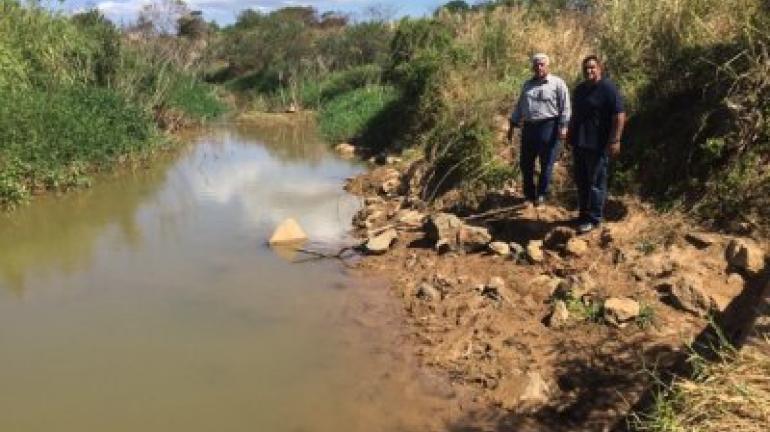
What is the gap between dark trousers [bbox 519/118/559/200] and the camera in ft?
25.7

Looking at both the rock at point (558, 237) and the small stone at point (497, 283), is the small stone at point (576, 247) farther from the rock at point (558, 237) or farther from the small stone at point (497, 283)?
the small stone at point (497, 283)

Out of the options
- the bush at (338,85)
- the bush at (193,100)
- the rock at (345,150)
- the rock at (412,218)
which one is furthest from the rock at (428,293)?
the bush at (338,85)

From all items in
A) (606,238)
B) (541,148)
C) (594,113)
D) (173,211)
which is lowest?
(173,211)

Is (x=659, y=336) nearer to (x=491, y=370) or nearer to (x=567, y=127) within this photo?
(x=491, y=370)

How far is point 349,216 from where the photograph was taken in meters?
11.1

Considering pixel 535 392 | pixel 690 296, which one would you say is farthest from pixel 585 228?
pixel 535 392

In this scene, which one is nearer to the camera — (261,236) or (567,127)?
(567,127)

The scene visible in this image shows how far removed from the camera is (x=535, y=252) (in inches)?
292

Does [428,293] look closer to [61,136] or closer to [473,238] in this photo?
[473,238]

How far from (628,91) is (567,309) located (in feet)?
12.6

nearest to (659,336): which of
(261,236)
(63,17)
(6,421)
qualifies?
(6,421)

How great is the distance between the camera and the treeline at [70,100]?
477 inches

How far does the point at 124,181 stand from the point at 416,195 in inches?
233

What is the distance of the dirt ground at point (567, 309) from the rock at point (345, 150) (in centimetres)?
926
